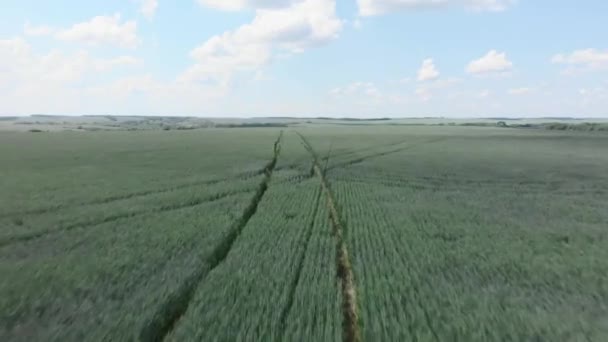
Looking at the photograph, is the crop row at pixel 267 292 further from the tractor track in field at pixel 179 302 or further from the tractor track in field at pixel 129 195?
the tractor track in field at pixel 129 195

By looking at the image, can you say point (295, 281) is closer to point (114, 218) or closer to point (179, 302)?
point (179, 302)

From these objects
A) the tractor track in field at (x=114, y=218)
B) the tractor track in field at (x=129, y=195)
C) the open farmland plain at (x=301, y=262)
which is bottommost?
the tractor track in field at (x=129, y=195)

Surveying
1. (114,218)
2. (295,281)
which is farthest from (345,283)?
(114,218)

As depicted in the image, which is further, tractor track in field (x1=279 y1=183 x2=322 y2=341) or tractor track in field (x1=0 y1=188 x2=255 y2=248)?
tractor track in field (x1=0 y1=188 x2=255 y2=248)

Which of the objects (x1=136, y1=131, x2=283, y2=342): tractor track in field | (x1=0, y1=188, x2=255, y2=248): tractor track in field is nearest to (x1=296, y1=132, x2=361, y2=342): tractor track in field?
(x1=136, y1=131, x2=283, y2=342): tractor track in field

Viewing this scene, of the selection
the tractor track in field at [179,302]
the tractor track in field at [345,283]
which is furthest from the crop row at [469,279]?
the tractor track in field at [179,302]

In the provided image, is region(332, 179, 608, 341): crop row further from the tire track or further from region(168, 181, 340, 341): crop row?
the tire track

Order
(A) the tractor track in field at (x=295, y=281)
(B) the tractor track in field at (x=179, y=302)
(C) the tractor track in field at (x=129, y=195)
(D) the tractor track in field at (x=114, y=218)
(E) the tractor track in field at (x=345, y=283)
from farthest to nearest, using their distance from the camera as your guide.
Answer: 1. (C) the tractor track in field at (x=129, y=195)
2. (D) the tractor track in field at (x=114, y=218)
3. (A) the tractor track in field at (x=295, y=281)
4. (E) the tractor track in field at (x=345, y=283)
5. (B) the tractor track in field at (x=179, y=302)

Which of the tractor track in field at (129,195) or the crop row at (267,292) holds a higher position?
the crop row at (267,292)

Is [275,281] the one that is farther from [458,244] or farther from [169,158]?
[169,158]
